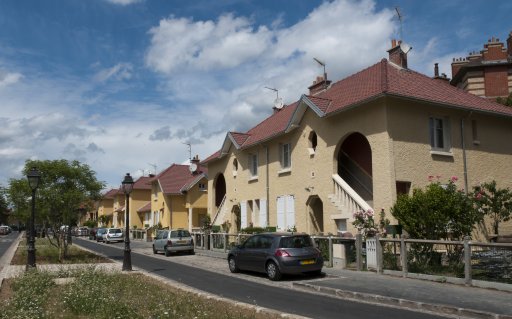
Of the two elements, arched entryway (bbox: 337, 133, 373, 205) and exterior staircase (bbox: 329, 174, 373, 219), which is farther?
arched entryway (bbox: 337, 133, 373, 205)

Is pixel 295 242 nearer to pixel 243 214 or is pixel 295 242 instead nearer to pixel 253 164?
pixel 253 164

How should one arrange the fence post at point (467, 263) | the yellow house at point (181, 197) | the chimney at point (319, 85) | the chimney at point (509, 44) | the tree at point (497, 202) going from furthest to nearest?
the yellow house at point (181, 197), the chimney at point (509, 44), the chimney at point (319, 85), the tree at point (497, 202), the fence post at point (467, 263)

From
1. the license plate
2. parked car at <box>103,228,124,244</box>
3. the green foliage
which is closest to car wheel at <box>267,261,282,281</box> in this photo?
the license plate

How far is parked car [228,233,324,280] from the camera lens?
15.7 metres

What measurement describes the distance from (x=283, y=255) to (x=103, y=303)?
7217 millimetres

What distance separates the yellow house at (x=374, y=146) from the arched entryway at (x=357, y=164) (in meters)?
0.05

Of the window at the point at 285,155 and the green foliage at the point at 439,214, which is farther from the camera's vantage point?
the window at the point at 285,155

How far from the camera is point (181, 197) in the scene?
47469mm

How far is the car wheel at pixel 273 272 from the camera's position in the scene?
1581 centimetres

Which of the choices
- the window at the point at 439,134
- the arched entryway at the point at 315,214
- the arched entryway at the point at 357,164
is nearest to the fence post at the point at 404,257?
the arched entryway at the point at 357,164

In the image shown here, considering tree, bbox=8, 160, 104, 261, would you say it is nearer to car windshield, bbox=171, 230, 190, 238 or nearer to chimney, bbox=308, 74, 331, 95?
car windshield, bbox=171, 230, 190, 238

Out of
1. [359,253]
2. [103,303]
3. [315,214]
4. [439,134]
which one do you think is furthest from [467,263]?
[315,214]

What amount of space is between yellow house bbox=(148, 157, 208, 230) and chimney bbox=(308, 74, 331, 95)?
1745cm

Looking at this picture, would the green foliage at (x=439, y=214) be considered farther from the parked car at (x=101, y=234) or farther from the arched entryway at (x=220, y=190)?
the parked car at (x=101, y=234)
